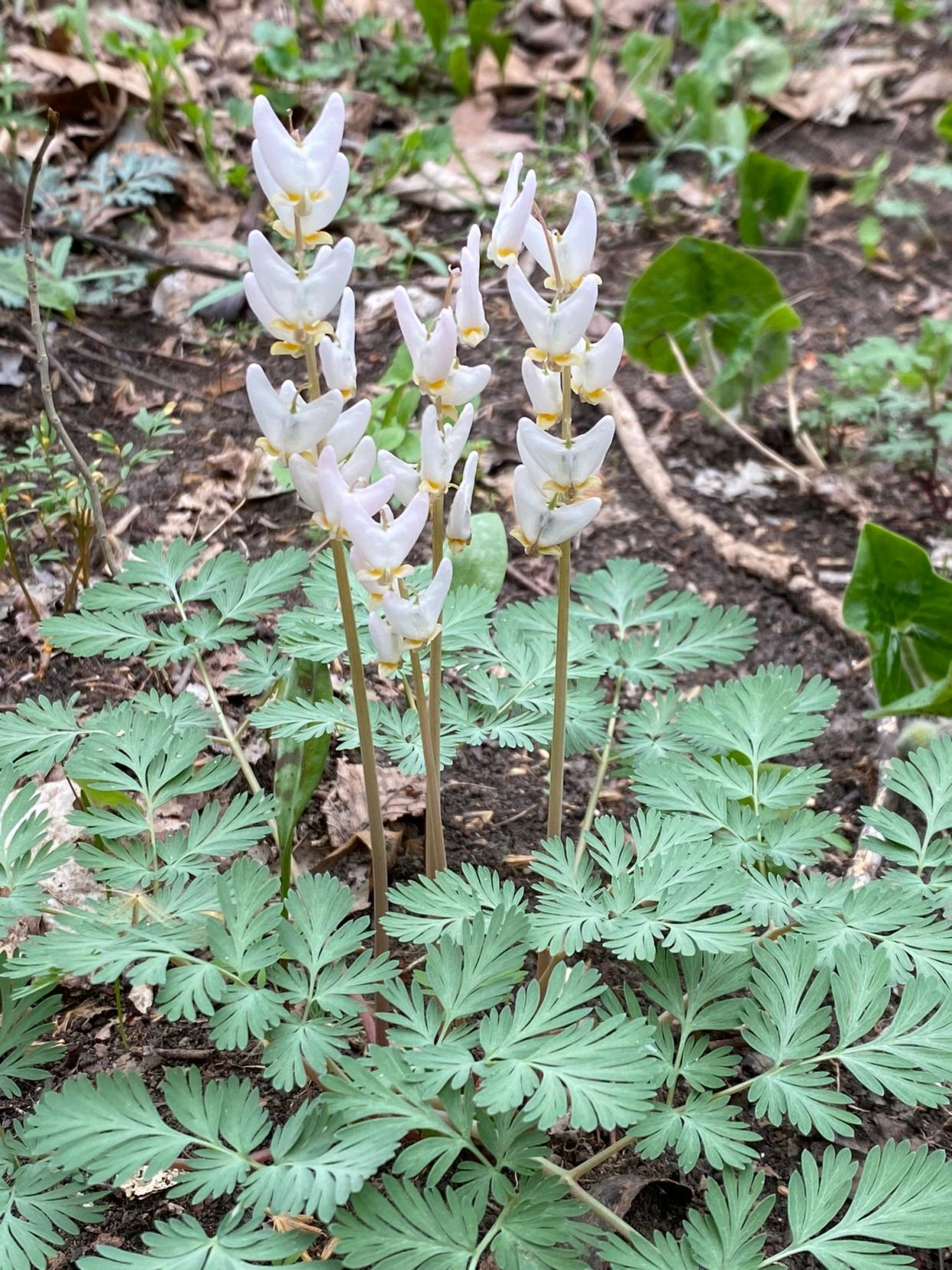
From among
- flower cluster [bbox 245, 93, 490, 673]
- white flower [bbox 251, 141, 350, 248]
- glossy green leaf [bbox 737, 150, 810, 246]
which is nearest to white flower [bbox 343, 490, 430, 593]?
flower cluster [bbox 245, 93, 490, 673]

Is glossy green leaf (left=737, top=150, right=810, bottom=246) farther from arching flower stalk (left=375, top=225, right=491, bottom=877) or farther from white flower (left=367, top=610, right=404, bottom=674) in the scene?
white flower (left=367, top=610, right=404, bottom=674)

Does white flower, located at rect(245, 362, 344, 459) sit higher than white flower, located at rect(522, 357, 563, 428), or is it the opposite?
white flower, located at rect(245, 362, 344, 459)

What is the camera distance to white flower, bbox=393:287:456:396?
1469 mm

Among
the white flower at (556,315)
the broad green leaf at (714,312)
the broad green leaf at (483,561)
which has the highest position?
the white flower at (556,315)

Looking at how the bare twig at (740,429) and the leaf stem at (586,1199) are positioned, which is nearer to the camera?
the leaf stem at (586,1199)

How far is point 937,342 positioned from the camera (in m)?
3.74

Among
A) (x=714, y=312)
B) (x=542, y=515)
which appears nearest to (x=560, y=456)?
(x=542, y=515)

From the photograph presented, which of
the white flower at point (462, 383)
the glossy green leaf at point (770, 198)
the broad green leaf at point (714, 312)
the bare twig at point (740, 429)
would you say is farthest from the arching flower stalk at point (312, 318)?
the glossy green leaf at point (770, 198)

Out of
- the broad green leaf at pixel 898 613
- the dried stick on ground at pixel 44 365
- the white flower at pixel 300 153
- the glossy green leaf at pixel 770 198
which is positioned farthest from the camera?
the glossy green leaf at pixel 770 198

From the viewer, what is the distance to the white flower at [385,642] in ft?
5.06

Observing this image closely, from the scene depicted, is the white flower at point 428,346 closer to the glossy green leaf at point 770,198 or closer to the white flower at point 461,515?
the white flower at point 461,515

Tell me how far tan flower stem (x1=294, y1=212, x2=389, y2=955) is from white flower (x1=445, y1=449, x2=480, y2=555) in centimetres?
17

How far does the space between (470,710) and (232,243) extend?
2764 mm

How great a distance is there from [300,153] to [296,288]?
0.17m
